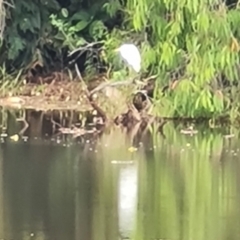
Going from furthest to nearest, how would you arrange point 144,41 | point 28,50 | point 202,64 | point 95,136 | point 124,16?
1. point 28,50
2. point 124,16
3. point 144,41
4. point 202,64
5. point 95,136

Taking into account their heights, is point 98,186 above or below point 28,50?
below

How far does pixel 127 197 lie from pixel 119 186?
1.70 ft

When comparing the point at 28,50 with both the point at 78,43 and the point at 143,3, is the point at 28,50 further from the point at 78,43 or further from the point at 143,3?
the point at 143,3

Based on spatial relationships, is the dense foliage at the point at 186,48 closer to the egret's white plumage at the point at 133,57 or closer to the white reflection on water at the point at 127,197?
the egret's white plumage at the point at 133,57

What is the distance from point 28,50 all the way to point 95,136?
5.39 m

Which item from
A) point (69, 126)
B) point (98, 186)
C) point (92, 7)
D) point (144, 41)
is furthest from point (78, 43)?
point (98, 186)

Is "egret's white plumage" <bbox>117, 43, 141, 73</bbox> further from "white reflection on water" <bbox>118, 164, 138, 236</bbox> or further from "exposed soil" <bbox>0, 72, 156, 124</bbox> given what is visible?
"white reflection on water" <bbox>118, 164, 138, 236</bbox>

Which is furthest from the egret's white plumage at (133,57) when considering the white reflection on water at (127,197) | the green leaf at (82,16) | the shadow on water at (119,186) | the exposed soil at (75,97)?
the white reflection on water at (127,197)

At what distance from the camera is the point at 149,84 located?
1653cm

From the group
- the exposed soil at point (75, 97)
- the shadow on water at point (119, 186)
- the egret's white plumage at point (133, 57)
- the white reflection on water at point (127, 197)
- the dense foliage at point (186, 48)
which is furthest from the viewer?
the egret's white plumage at point (133, 57)

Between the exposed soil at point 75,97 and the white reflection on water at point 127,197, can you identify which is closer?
the white reflection on water at point 127,197

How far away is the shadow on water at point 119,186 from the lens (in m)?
8.77

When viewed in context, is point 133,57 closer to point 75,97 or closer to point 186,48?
point 186,48

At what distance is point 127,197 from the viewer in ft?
32.7
